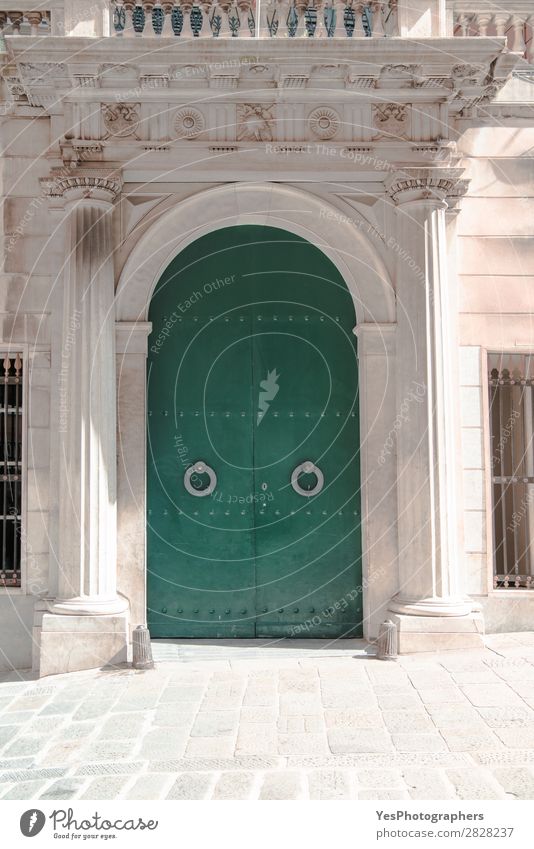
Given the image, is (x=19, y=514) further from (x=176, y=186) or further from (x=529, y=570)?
(x=529, y=570)

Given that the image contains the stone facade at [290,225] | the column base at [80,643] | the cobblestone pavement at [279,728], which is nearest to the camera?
the cobblestone pavement at [279,728]

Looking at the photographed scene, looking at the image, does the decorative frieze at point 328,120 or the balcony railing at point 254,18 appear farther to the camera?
the decorative frieze at point 328,120

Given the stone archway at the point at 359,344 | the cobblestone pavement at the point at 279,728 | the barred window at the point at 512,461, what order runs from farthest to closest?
the barred window at the point at 512,461 → the stone archway at the point at 359,344 → the cobblestone pavement at the point at 279,728

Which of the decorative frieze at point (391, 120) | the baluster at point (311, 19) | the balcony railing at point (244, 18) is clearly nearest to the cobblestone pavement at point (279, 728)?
the decorative frieze at point (391, 120)

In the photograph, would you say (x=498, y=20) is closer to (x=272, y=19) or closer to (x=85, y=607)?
(x=272, y=19)

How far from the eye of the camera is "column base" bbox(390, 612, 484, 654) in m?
8.00

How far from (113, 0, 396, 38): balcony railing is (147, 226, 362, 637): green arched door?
2094 millimetres

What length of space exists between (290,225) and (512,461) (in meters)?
3.65

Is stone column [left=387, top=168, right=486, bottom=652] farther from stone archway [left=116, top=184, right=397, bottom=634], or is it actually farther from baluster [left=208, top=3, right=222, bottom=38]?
baluster [left=208, top=3, right=222, bottom=38]

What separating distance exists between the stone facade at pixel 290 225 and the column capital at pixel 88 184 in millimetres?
21

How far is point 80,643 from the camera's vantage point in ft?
26.1

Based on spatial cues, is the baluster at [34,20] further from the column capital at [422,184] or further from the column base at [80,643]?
the column base at [80,643]

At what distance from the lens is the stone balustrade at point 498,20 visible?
9.05 metres

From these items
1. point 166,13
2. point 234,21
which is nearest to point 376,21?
point 234,21
